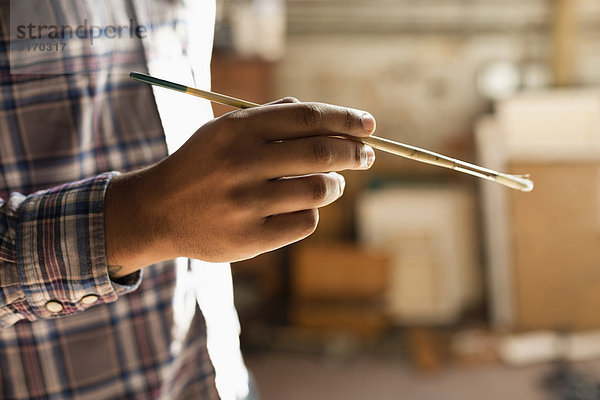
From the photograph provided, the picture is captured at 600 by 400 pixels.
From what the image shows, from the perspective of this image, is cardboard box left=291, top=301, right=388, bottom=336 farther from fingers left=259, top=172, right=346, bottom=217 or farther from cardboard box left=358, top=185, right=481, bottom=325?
fingers left=259, top=172, right=346, bottom=217

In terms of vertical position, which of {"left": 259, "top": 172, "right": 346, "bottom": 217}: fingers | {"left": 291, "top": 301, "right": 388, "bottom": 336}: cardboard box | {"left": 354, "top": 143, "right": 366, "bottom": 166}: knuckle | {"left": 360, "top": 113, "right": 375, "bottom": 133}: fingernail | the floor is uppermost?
{"left": 360, "top": 113, "right": 375, "bottom": 133}: fingernail

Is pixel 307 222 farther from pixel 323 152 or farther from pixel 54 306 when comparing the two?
pixel 54 306

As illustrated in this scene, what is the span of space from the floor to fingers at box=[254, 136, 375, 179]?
91.4 inches

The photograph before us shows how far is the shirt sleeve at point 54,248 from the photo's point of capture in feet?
1.44

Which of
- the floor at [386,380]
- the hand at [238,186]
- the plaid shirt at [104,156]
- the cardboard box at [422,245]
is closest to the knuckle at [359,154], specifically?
the hand at [238,186]

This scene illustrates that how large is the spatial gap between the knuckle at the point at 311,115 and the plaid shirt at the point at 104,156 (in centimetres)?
26

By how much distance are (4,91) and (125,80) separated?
0.12 meters

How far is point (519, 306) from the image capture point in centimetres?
296

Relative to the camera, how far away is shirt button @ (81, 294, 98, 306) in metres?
0.46

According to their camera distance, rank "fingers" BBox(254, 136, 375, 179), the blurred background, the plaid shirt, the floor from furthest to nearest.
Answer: the blurred background < the floor < the plaid shirt < "fingers" BBox(254, 136, 375, 179)

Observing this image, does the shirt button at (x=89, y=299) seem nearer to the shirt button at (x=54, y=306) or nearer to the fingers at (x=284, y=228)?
the shirt button at (x=54, y=306)

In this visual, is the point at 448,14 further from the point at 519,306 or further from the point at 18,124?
the point at 18,124

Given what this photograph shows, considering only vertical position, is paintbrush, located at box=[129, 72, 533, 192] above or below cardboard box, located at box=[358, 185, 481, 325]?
above

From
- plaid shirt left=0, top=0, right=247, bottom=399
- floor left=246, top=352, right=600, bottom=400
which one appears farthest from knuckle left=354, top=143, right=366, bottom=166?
floor left=246, top=352, right=600, bottom=400
